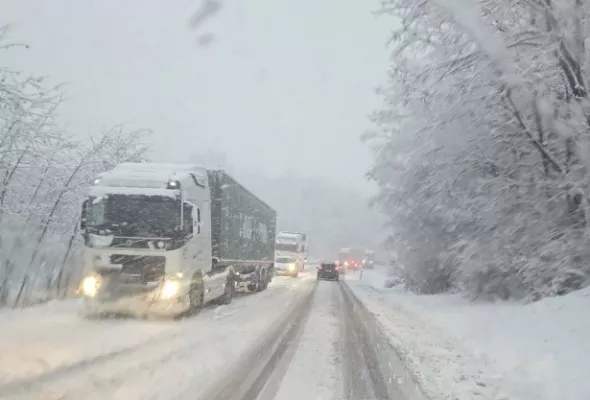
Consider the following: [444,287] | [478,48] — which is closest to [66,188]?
[478,48]

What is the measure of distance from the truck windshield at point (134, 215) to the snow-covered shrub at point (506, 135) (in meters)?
6.54

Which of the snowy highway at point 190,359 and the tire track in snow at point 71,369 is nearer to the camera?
the tire track in snow at point 71,369

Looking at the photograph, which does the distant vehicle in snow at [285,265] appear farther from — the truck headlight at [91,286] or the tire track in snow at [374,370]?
the truck headlight at [91,286]

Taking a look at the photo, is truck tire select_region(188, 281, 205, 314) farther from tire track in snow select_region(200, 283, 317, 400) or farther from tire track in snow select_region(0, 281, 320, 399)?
tire track in snow select_region(0, 281, 320, 399)

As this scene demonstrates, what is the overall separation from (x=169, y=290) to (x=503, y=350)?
7.22 meters

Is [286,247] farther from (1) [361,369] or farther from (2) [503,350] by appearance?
(1) [361,369]

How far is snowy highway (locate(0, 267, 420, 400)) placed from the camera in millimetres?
7238

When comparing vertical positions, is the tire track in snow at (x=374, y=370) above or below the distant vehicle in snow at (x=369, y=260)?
below

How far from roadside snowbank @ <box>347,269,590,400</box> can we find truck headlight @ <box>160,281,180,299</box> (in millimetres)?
4960

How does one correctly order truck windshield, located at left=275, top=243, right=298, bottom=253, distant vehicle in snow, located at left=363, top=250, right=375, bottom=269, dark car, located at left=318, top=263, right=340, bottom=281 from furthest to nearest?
distant vehicle in snow, located at left=363, top=250, right=375, bottom=269, dark car, located at left=318, top=263, right=340, bottom=281, truck windshield, located at left=275, top=243, right=298, bottom=253

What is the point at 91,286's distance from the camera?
1395 centimetres

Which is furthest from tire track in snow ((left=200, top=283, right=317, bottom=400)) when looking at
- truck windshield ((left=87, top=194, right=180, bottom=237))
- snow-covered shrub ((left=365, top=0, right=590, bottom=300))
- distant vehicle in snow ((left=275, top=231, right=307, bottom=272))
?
distant vehicle in snow ((left=275, top=231, right=307, bottom=272))

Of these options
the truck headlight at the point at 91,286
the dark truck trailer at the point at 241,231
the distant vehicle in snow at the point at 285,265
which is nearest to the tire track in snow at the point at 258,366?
the truck headlight at the point at 91,286

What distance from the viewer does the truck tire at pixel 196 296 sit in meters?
15.7
